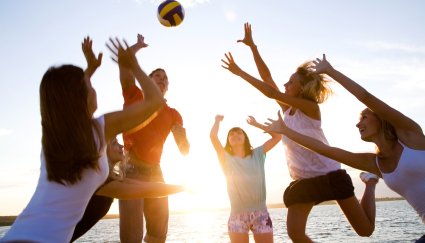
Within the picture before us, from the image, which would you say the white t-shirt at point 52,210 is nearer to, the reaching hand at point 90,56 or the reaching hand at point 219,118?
the reaching hand at point 90,56

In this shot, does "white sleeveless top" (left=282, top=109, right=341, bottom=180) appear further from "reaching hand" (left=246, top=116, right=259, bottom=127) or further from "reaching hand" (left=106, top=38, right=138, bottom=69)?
"reaching hand" (left=106, top=38, right=138, bottom=69)

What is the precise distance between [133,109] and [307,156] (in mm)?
4028

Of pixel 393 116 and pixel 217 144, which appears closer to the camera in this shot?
pixel 393 116

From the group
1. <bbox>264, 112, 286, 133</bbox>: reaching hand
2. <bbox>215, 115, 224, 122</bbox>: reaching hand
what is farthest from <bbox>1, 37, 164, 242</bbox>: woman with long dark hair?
<bbox>215, 115, 224, 122</bbox>: reaching hand

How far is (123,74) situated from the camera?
6473 mm

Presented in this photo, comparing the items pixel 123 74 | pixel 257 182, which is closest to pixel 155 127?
pixel 123 74

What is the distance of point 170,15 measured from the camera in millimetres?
8766

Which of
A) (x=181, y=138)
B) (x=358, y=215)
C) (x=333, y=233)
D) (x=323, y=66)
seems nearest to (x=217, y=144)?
(x=181, y=138)

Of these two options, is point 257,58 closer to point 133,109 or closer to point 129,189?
point 129,189

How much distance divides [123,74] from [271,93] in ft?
7.70

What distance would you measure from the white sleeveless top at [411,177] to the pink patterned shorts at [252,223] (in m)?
3.14

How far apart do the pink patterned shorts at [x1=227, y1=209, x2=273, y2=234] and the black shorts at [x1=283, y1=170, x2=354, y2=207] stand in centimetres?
105

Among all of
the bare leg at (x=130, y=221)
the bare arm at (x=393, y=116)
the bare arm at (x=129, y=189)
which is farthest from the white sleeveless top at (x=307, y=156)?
the bare arm at (x=129, y=189)

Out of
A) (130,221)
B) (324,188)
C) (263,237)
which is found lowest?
(263,237)
